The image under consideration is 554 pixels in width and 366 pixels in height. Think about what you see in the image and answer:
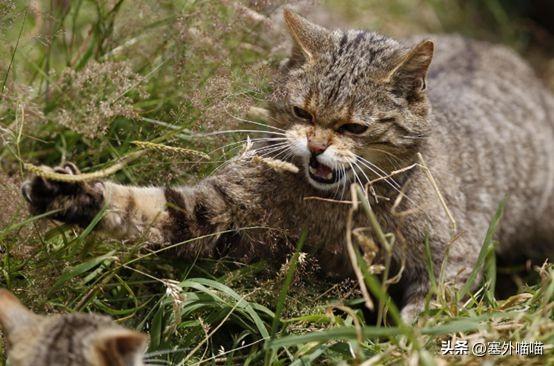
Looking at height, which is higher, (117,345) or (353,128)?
(353,128)

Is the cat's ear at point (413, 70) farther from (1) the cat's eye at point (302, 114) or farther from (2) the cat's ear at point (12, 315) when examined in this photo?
(2) the cat's ear at point (12, 315)

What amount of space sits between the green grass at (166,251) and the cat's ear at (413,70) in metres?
0.53

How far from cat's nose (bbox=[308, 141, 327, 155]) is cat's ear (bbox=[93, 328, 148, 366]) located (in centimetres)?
116

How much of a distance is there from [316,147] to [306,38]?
519 mm

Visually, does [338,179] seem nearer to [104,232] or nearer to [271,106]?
[271,106]

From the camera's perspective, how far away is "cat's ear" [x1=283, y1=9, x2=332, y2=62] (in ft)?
9.77

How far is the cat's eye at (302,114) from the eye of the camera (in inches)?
114

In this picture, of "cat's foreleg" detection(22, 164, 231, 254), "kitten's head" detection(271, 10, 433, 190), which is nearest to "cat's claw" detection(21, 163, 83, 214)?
"cat's foreleg" detection(22, 164, 231, 254)

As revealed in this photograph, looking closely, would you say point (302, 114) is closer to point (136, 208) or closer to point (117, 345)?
point (136, 208)

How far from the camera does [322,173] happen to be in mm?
2854

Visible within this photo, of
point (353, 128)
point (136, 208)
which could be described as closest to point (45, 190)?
point (136, 208)

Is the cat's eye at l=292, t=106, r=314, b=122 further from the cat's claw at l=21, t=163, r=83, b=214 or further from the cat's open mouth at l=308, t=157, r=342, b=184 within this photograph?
the cat's claw at l=21, t=163, r=83, b=214

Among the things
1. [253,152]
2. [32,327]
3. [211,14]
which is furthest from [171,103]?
[32,327]

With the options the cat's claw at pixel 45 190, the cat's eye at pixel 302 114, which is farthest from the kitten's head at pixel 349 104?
the cat's claw at pixel 45 190
